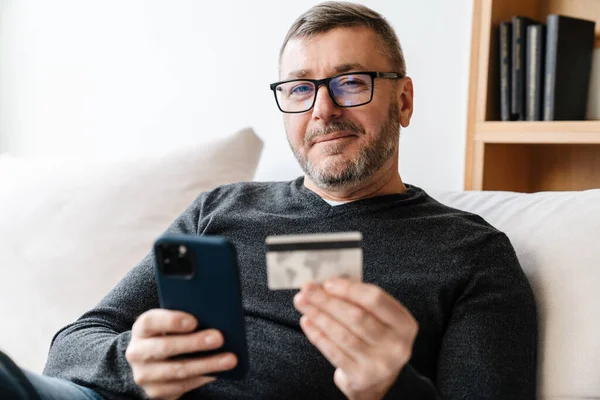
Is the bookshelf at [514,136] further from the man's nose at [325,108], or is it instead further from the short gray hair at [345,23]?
the man's nose at [325,108]

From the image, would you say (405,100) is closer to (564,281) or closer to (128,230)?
(564,281)

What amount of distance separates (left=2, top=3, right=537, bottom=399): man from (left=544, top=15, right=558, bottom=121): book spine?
337 millimetres

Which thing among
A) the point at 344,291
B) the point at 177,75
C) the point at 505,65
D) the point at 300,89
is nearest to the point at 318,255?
the point at 344,291

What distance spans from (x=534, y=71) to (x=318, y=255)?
3.14ft

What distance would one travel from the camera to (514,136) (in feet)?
4.79

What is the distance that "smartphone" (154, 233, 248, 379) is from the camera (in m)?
0.71

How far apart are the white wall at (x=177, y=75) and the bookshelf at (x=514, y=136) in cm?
8

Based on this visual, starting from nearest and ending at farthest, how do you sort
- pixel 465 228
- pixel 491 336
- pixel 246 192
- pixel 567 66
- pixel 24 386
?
1. pixel 24 386
2. pixel 491 336
3. pixel 465 228
4. pixel 246 192
5. pixel 567 66

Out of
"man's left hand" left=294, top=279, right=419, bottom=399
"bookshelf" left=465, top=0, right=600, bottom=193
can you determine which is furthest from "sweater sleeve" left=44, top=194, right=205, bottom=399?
"bookshelf" left=465, top=0, right=600, bottom=193

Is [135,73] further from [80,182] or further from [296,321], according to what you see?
[296,321]

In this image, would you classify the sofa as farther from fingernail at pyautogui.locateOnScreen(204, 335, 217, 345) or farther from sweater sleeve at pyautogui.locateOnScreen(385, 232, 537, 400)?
fingernail at pyautogui.locateOnScreen(204, 335, 217, 345)

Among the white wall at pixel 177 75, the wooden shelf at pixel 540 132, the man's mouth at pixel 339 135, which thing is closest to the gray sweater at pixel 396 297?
the man's mouth at pixel 339 135

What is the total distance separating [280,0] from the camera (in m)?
1.85

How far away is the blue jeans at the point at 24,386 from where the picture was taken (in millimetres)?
789
